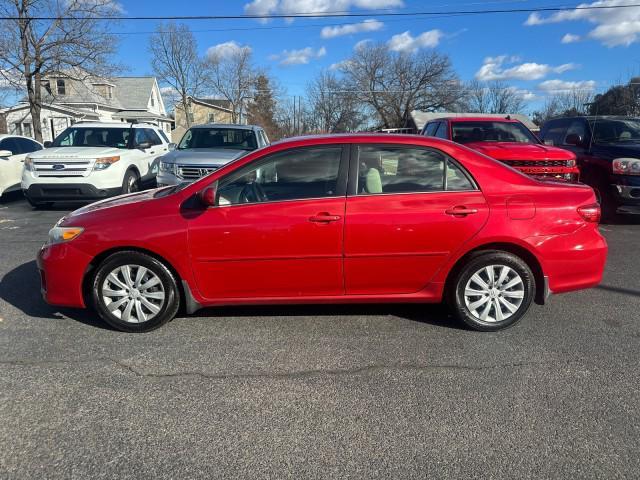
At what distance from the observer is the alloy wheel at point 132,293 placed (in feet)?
12.4

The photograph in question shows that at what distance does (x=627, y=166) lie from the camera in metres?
7.74

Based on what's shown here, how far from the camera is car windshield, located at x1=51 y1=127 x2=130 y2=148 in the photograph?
9953 mm

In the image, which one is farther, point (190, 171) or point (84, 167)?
point (84, 167)

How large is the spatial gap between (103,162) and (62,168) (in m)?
Answer: 0.72

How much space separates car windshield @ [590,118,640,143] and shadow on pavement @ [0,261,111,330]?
8864 millimetres

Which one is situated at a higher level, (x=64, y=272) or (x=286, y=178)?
(x=286, y=178)

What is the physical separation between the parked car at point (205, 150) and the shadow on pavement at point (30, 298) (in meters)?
3.08

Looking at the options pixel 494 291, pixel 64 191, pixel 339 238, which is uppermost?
pixel 64 191

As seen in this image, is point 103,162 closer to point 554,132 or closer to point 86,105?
point 554,132

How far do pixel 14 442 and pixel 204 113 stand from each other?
59947 millimetres

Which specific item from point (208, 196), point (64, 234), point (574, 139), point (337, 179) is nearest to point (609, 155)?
point (574, 139)

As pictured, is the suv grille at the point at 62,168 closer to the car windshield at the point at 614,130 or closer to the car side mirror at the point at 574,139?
the car side mirror at the point at 574,139

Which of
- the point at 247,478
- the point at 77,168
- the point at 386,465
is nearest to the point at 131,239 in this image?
the point at 247,478

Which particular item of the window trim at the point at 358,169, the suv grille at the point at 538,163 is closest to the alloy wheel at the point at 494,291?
the window trim at the point at 358,169
